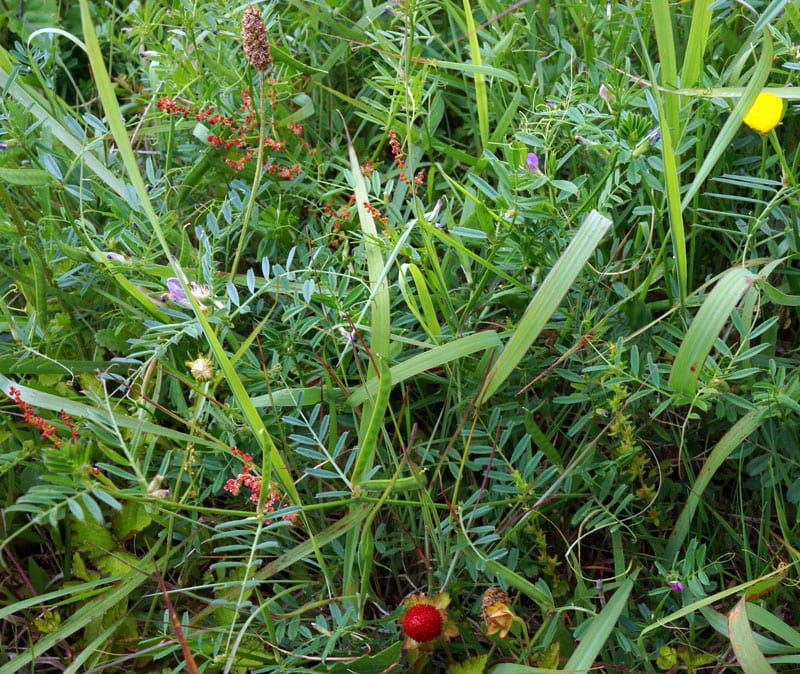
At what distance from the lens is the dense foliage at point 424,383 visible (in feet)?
4.32

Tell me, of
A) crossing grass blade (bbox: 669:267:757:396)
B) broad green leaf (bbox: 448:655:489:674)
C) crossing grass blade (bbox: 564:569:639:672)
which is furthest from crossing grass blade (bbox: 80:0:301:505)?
crossing grass blade (bbox: 669:267:757:396)

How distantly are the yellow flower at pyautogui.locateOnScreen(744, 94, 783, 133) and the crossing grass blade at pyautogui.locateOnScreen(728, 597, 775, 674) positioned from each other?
725mm

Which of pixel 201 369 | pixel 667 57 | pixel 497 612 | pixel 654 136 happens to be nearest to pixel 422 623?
pixel 497 612

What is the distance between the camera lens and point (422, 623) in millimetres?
1275

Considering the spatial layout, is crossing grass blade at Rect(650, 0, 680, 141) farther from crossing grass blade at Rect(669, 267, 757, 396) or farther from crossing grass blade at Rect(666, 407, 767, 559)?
crossing grass blade at Rect(666, 407, 767, 559)

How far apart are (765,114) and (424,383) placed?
0.74 meters

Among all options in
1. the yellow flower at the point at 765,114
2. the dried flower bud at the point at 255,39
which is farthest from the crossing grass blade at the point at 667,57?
the dried flower bud at the point at 255,39

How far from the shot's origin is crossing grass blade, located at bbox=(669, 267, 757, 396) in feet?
3.99

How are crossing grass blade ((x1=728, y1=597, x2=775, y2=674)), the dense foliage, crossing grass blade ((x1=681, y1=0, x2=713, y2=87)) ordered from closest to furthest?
crossing grass blade ((x1=728, y1=597, x2=775, y2=674))
the dense foliage
crossing grass blade ((x1=681, y1=0, x2=713, y2=87))

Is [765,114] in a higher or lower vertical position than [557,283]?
higher

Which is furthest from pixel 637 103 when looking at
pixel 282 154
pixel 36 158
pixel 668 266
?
pixel 36 158

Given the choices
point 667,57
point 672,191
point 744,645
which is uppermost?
point 667,57

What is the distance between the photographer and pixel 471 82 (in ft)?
6.27

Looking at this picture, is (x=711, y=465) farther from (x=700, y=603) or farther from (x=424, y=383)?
(x=424, y=383)
